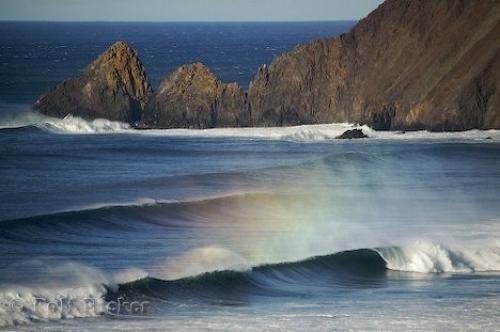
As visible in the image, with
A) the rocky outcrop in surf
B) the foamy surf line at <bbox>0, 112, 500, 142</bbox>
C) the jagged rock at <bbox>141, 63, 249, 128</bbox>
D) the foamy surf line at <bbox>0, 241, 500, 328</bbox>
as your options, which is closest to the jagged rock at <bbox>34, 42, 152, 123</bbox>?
the rocky outcrop in surf

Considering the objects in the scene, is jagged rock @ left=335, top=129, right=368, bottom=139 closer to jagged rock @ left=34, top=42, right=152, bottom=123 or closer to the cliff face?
the cliff face

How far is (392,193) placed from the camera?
40312 mm

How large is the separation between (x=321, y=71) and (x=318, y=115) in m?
1.81

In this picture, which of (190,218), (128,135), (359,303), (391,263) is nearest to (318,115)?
(128,135)

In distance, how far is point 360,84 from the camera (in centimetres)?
5522

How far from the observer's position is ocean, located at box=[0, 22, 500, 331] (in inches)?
1045

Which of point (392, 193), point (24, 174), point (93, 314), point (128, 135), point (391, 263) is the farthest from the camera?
point (128, 135)

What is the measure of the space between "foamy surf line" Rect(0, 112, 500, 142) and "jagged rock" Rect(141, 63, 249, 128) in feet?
2.14

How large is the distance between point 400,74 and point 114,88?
454 inches

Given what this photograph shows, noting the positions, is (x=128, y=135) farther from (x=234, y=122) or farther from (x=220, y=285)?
(x=220, y=285)

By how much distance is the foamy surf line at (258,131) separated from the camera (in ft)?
172

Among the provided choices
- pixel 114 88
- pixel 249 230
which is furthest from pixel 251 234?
pixel 114 88

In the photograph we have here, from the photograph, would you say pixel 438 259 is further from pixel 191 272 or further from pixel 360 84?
pixel 360 84

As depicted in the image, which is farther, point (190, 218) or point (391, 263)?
point (190, 218)
